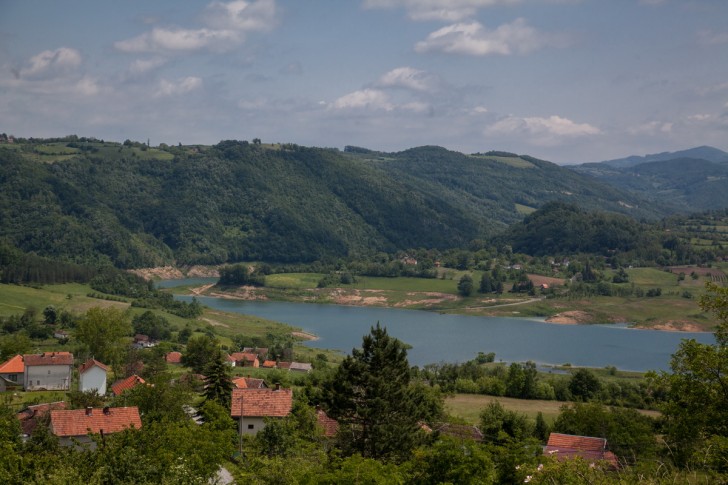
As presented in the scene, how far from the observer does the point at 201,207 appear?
550 ft

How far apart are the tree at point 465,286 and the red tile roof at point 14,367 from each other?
74.8m

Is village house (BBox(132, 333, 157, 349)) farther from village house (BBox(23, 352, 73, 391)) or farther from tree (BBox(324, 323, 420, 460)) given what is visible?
tree (BBox(324, 323, 420, 460))

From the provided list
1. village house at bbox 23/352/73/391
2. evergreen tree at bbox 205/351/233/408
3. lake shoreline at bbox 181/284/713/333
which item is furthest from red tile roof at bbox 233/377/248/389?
lake shoreline at bbox 181/284/713/333

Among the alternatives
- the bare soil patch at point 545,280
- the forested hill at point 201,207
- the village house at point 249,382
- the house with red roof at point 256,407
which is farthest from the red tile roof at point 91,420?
the forested hill at point 201,207

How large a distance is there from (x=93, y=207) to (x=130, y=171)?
27632mm

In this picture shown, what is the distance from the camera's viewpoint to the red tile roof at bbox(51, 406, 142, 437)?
24.2 meters

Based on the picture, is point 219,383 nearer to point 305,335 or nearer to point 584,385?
point 584,385

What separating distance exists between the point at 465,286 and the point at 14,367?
7626 centimetres

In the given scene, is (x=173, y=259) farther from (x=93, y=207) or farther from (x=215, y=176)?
(x=215, y=176)

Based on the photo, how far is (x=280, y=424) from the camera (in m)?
21.6

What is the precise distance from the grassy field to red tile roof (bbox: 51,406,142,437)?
17524 mm

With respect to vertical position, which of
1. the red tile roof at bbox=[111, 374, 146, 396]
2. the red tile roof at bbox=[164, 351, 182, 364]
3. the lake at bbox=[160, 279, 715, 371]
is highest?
the red tile roof at bbox=[111, 374, 146, 396]

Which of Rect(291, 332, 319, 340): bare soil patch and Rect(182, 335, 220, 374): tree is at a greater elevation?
Rect(182, 335, 220, 374): tree

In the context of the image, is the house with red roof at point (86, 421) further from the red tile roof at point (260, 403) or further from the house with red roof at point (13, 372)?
the house with red roof at point (13, 372)
